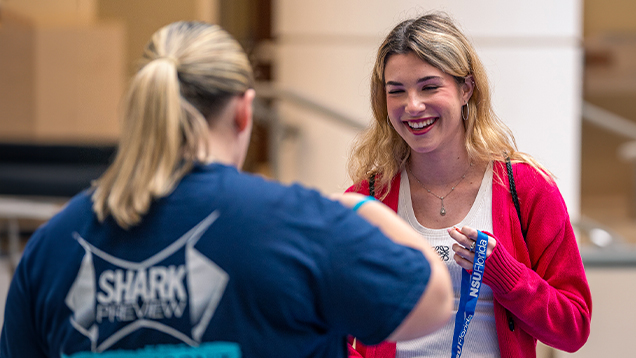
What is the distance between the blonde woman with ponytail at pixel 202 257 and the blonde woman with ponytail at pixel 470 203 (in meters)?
0.49

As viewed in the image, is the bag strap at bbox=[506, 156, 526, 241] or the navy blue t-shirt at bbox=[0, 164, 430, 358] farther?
the bag strap at bbox=[506, 156, 526, 241]

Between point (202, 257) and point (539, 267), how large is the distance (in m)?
1.01

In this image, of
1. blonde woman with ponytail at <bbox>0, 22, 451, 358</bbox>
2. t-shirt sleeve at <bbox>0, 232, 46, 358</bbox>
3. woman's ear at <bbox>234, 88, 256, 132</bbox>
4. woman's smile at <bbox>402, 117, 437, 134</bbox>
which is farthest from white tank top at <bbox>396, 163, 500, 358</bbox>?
t-shirt sleeve at <bbox>0, 232, 46, 358</bbox>

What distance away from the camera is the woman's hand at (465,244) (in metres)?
1.49

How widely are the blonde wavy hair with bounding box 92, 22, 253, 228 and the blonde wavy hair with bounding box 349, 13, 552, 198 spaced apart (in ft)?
2.37

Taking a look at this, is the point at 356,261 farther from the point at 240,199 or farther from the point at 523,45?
the point at 523,45

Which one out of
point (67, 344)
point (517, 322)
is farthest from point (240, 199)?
point (517, 322)

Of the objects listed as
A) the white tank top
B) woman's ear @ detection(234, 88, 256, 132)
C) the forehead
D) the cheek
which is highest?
the forehead

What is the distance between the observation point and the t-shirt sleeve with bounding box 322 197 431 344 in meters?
1.05

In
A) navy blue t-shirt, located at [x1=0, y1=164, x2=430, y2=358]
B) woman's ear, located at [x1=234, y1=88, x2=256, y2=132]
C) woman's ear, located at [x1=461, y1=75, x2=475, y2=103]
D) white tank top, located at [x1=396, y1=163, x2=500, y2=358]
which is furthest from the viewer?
woman's ear, located at [x1=461, y1=75, x2=475, y2=103]

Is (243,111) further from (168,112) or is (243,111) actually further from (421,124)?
(421,124)

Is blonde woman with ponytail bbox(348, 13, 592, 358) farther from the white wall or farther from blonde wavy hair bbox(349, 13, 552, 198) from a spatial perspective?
the white wall

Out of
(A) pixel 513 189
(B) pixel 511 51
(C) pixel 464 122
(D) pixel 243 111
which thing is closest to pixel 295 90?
(B) pixel 511 51

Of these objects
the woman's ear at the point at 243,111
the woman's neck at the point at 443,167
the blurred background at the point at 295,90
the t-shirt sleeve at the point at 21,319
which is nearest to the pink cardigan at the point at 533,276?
the woman's neck at the point at 443,167
